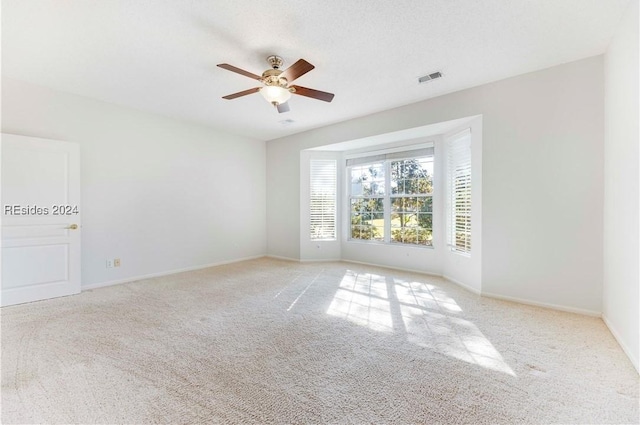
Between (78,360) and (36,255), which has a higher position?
(36,255)

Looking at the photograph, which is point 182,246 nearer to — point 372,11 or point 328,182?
point 328,182

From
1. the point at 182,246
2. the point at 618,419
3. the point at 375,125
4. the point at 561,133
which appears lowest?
the point at 618,419

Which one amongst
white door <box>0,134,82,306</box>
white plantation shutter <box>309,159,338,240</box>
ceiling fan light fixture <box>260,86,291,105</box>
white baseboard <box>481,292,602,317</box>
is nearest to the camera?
ceiling fan light fixture <box>260,86,291,105</box>

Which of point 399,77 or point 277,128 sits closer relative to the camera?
point 399,77

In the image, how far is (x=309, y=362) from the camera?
216 cm

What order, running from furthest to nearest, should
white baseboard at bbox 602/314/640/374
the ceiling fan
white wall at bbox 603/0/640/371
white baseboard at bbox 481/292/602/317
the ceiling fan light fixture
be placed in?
1. white baseboard at bbox 481/292/602/317
2. the ceiling fan light fixture
3. the ceiling fan
4. white wall at bbox 603/0/640/371
5. white baseboard at bbox 602/314/640/374

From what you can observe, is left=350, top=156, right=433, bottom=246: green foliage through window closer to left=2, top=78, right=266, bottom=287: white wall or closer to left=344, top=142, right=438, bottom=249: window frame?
left=344, top=142, right=438, bottom=249: window frame

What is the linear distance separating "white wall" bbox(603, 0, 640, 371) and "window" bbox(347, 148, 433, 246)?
90.3 inches

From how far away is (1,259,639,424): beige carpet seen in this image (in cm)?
165

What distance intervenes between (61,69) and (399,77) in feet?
13.1

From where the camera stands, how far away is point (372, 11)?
7.57 ft

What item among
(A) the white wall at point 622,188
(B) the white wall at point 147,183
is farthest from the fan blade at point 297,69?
(B) the white wall at point 147,183

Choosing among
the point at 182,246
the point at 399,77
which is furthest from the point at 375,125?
the point at 182,246

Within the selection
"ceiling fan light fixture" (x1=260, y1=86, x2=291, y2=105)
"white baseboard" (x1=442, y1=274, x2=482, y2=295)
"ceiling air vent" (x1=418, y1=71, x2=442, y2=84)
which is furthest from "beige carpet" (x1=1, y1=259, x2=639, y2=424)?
"ceiling air vent" (x1=418, y1=71, x2=442, y2=84)
